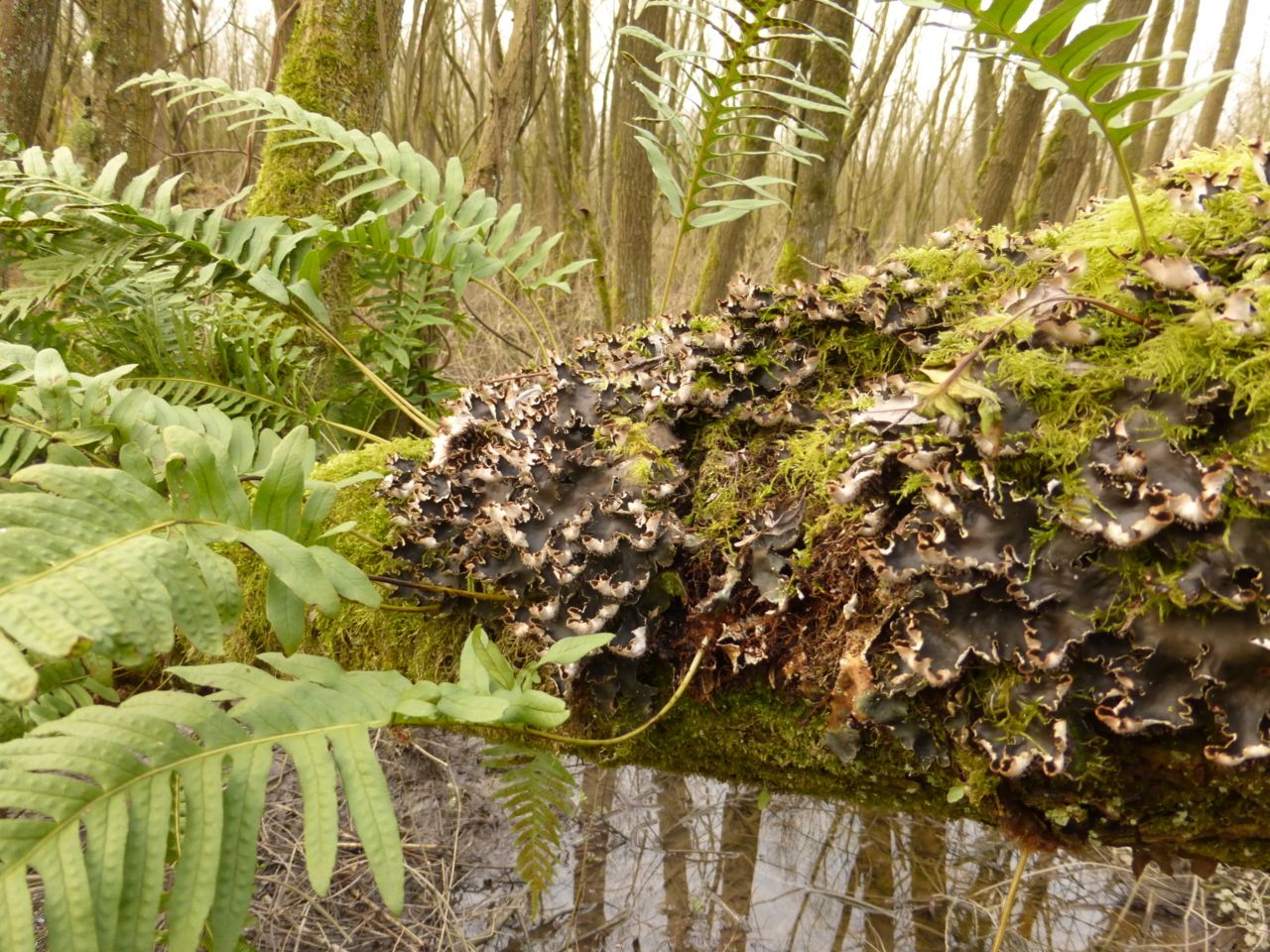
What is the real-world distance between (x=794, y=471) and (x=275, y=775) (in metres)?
3.20

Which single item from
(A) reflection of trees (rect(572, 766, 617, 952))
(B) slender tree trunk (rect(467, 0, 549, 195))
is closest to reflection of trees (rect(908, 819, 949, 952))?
(A) reflection of trees (rect(572, 766, 617, 952))

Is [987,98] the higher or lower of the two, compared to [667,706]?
higher

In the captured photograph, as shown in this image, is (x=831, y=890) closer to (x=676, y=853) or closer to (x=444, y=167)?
(x=676, y=853)

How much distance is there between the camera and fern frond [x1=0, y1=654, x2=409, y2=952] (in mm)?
865

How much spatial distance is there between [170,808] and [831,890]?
2.90 metres

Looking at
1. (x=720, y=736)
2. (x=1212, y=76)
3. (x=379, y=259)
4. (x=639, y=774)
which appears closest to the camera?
(x=1212, y=76)

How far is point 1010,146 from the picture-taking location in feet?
23.4

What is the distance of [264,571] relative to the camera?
6.03ft

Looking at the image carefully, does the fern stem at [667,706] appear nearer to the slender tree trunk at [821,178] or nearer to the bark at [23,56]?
the slender tree trunk at [821,178]

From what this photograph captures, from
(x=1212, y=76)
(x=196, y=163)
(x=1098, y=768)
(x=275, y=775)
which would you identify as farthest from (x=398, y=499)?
(x=196, y=163)

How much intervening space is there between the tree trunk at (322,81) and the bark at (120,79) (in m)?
2.88

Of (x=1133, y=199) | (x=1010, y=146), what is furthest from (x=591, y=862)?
(x=1010, y=146)

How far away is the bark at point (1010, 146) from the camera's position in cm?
702

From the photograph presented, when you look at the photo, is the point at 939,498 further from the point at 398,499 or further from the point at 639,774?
the point at 639,774
